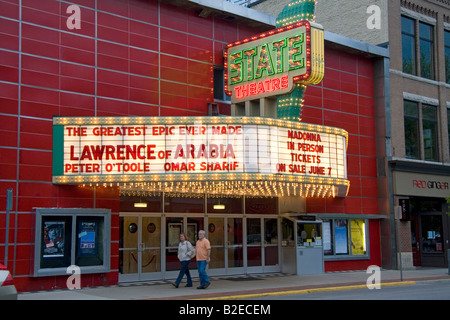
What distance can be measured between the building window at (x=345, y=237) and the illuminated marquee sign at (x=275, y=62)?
7.39 metres

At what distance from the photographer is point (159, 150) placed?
1778cm

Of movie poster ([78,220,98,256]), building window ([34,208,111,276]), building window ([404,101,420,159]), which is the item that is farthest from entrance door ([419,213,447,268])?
movie poster ([78,220,98,256])

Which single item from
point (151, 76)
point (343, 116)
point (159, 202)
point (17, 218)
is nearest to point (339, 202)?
point (343, 116)

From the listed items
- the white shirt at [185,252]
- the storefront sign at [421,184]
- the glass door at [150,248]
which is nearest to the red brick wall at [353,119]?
the storefront sign at [421,184]

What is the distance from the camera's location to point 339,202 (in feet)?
84.3

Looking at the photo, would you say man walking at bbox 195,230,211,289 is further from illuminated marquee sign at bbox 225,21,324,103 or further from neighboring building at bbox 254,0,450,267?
neighboring building at bbox 254,0,450,267

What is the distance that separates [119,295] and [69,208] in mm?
3275

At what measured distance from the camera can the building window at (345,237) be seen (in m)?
25.2

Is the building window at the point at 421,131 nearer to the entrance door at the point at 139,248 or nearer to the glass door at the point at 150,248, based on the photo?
the glass door at the point at 150,248

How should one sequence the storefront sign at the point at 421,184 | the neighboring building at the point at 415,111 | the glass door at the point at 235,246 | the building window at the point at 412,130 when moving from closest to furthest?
the glass door at the point at 235,246 → the storefront sign at the point at 421,184 → the neighboring building at the point at 415,111 → the building window at the point at 412,130

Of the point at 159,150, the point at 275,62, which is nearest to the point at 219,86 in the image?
the point at 275,62

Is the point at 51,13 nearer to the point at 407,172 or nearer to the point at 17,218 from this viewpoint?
the point at 17,218
